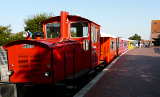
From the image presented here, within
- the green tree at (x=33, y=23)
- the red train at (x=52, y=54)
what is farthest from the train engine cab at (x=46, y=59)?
the green tree at (x=33, y=23)

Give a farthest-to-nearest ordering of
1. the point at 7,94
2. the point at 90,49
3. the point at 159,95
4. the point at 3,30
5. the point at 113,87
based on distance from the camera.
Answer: the point at 3,30 < the point at 90,49 < the point at 113,87 < the point at 159,95 < the point at 7,94

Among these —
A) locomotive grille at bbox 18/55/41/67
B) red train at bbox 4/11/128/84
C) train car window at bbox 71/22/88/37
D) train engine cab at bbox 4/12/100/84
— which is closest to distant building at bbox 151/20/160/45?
train car window at bbox 71/22/88/37

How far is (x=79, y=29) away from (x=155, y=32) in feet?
243

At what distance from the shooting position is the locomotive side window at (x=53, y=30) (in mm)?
7932

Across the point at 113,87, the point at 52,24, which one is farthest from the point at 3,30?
the point at 113,87

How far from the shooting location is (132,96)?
6.54m

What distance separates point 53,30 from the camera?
8141mm

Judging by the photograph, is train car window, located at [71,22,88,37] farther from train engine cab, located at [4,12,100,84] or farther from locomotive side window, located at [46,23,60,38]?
locomotive side window, located at [46,23,60,38]

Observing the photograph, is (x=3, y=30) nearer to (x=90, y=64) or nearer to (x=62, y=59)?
(x=90, y=64)

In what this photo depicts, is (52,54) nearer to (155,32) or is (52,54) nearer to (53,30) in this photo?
(53,30)

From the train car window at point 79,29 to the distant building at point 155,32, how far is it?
6806cm

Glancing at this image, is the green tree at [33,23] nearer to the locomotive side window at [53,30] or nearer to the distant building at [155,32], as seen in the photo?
the locomotive side window at [53,30]

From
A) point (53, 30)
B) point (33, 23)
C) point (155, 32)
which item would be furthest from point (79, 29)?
point (155, 32)

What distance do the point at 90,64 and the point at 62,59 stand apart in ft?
9.84
